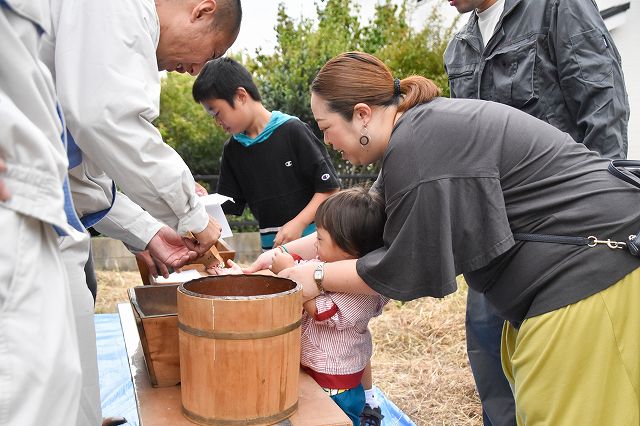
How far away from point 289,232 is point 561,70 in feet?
5.29

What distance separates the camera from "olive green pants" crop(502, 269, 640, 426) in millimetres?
1774

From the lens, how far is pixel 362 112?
2.04 m

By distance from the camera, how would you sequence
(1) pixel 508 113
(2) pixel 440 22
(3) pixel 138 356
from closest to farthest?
(1) pixel 508 113 < (3) pixel 138 356 < (2) pixel 440 22

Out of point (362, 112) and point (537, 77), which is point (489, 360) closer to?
point (537, 77)

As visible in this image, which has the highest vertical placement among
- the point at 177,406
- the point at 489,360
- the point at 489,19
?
the point at 489,19

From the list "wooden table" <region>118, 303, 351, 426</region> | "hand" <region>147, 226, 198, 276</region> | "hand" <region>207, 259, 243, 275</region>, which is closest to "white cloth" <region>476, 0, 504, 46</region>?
"hand" <region>207, 259, 243, 275</region>

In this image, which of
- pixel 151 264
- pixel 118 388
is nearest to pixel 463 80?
pixel 151 264

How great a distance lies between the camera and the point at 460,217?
180 cm

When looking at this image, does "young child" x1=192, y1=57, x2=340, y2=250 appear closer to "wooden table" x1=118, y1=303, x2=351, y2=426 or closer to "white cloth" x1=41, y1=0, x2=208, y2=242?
"wooden table" x1=118, y1=303, x2=351, y2=426

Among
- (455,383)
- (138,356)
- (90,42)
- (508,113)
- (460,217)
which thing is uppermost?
(90,42)

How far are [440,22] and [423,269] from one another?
8755 millimetres

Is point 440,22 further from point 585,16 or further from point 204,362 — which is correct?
point 204,362

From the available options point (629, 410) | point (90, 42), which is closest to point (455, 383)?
point (629, 410)

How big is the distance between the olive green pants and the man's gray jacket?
33.7 inches
